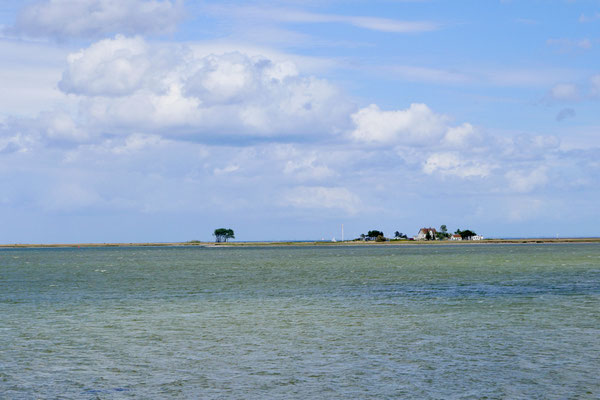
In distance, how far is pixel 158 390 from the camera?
2200 cm

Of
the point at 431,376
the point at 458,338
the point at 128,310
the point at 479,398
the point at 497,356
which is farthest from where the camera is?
the point at 128,310

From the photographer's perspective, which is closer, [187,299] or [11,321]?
[11,321]

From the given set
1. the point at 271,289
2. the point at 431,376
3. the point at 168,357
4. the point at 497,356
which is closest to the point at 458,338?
the point at 497,356

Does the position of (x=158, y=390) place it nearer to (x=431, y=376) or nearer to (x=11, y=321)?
(x=431, y=376)

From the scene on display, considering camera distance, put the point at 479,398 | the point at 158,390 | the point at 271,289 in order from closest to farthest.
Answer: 1. the point at 479,398
2. the point at 158,390
3. the point at 271,289

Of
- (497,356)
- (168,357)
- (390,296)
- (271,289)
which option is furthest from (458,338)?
(271,289)

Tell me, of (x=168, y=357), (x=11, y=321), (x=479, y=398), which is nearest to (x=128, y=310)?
(x=11, y=321)

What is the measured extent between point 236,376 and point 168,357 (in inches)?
200

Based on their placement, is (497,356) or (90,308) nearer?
(497,356)

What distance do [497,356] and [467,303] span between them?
21268mm

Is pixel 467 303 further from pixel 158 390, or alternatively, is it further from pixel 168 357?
pixel 158 390

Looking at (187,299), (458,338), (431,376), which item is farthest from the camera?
(187,299)

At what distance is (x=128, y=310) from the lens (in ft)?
152

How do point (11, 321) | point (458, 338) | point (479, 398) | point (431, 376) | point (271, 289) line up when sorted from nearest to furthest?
point (479, 398) < point (431, 376) < point (458, 338) < point (11, 321) < point (271, 289)
